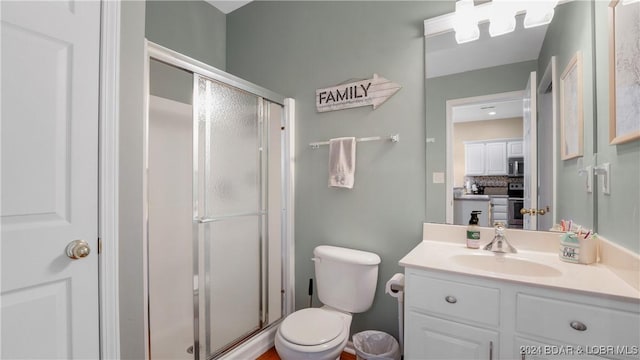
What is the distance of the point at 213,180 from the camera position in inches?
70.1

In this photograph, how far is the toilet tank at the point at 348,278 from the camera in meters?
1.83

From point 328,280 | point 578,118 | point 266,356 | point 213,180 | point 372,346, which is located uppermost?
point 578,118

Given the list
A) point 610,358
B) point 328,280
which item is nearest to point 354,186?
point 328,280

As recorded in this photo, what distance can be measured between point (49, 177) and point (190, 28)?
1753 mm

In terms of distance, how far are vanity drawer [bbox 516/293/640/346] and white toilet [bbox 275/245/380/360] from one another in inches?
33.2

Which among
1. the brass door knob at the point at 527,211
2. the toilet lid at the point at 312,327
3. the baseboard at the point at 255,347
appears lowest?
the baseboard at the point at 255,347

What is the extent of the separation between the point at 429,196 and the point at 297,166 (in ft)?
3.22

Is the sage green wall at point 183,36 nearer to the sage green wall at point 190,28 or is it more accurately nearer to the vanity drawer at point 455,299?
the sage green wall at point 190,28

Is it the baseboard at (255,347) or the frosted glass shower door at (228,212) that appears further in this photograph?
the baseboard at (255,347)

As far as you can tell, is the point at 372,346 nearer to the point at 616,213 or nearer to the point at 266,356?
the point at 266,356

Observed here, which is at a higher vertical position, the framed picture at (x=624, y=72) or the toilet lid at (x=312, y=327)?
the framed picture at (x=624, y=72)

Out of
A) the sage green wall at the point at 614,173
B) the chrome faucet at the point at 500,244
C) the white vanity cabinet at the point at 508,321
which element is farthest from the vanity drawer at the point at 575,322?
the chrome faucet at the point at 500,244

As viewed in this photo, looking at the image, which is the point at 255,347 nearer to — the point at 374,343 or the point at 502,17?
the point at 374,343

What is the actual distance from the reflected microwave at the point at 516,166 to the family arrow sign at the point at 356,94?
30.7 inches
